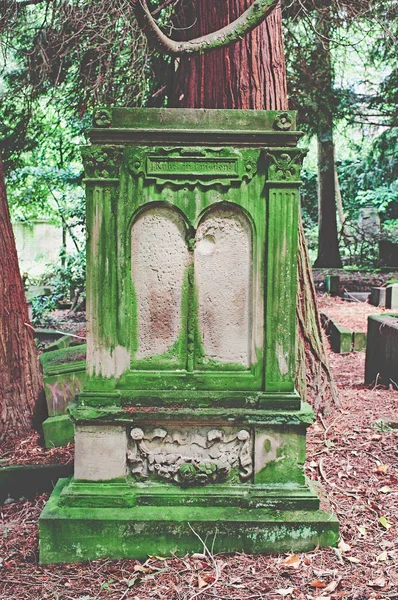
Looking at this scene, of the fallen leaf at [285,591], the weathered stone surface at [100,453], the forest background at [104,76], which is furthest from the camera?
the forest background at [104,76]

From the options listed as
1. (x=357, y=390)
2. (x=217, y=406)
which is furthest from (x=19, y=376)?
(x=357, y=390)

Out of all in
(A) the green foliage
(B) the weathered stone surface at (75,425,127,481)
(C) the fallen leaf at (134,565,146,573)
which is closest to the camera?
(C) the fallen leaf at (134,565,146,573)

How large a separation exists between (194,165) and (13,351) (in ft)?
8.53

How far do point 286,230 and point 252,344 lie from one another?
2.17ft

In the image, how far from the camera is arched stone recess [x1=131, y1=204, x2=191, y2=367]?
3.43 meters

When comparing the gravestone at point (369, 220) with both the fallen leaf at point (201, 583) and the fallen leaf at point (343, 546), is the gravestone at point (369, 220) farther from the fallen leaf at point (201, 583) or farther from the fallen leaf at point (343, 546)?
the fallen leaf at point (201, 583)

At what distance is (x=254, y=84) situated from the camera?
488cm

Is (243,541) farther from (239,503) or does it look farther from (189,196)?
(189,196)

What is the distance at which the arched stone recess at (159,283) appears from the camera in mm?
3430

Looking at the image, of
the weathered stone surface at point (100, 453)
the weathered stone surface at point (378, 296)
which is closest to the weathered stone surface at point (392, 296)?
the weathered stone surface at point (378, 296)

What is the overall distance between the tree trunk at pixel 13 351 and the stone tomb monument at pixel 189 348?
175 centimetres

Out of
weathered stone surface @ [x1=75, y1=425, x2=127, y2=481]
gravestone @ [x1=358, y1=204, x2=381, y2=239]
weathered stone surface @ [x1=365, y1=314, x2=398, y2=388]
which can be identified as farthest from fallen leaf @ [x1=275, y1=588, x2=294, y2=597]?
gravestone @ [x1=358, y1=204, x2=381, y2=239]

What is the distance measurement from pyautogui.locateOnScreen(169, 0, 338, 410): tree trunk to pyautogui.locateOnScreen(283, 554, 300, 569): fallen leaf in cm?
195

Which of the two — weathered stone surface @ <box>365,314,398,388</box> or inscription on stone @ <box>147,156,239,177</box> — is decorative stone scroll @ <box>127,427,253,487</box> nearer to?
inscription on stone @ <box>147,156,239,177</box>
